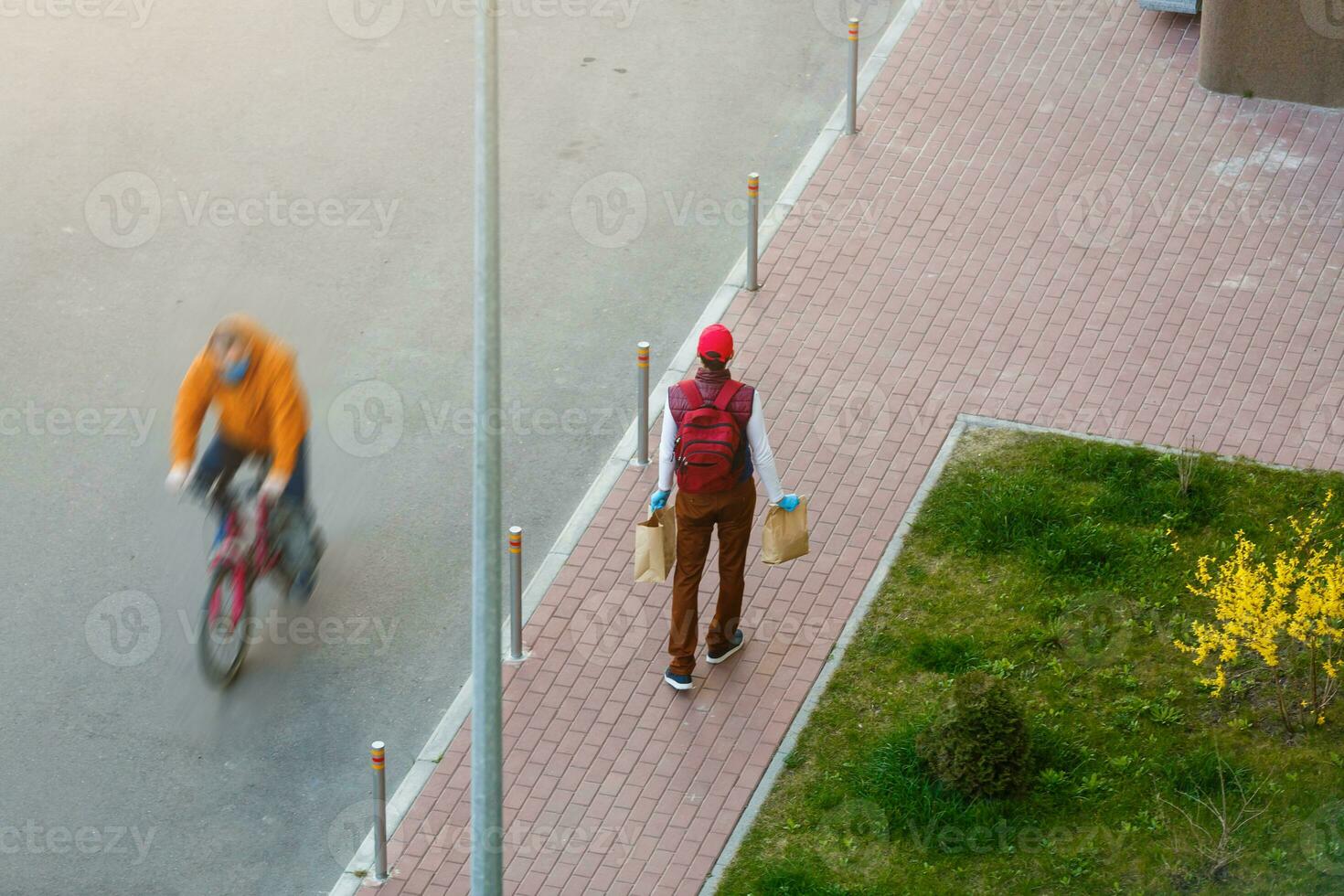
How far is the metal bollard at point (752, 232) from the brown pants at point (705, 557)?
355 centimetres

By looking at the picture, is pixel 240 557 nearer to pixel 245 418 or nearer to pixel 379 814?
pixel 245 418

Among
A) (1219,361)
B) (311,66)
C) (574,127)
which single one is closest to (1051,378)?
(1219,361)

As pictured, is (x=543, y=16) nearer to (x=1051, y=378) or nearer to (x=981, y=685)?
(x=1051, y=378)

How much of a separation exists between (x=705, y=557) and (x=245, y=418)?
2743 mm

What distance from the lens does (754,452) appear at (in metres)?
10.5

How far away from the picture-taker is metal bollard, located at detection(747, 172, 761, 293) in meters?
13.7

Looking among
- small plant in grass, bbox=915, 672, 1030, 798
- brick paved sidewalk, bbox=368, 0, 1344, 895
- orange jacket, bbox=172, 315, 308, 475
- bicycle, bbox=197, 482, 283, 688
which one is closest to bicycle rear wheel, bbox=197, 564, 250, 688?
bicycle, bbox=197, 482, 283, 688

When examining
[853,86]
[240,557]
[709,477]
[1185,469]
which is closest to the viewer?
[709,477]

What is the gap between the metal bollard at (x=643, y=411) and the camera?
12.3 m

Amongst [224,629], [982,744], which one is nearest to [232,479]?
[224,629]

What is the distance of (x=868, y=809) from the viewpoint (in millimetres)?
10305

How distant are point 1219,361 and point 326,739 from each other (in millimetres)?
6756

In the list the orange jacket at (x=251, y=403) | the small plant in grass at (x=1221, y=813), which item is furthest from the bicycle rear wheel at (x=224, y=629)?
the small plant in grass at (x=1221, y=813)

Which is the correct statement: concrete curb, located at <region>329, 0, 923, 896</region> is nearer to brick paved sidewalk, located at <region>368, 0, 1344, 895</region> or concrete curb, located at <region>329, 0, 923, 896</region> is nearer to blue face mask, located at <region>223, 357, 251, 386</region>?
brick paved sidewalk, located at <region>368, 0, 1344, 895</region>
